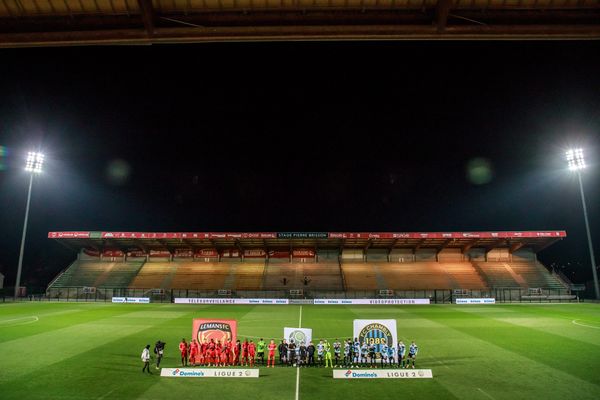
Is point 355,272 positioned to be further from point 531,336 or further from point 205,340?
point 205,340

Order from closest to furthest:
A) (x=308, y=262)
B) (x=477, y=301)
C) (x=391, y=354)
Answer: (x=391, y=354)
(x=477, y=301)
(x=308, y=262)

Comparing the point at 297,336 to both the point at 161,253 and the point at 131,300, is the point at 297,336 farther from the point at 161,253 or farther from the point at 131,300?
the point at 161,253

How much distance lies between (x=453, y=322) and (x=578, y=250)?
4725 centimetres

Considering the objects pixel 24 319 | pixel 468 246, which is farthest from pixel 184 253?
pixel 468 246

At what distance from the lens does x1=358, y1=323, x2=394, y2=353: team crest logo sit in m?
14.6

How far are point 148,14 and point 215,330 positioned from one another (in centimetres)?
1226

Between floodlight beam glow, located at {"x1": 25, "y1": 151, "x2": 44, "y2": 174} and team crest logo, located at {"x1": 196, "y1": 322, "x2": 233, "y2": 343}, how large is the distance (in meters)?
40.1

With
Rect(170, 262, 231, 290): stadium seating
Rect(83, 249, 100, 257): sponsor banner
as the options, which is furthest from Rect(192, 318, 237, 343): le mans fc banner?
Rect(83, 249, 100, 257): sponsor banner

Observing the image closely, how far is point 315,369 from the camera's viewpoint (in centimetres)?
1405

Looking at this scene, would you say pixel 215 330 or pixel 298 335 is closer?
pixel 215 330

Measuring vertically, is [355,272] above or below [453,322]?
above

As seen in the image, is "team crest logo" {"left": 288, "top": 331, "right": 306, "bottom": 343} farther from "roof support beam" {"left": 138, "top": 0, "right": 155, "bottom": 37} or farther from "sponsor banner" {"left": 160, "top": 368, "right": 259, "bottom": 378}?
"roof support beam" {"left": 138, "top": 0, "right": 155, "bottom": 37}

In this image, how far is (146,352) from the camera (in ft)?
44.2

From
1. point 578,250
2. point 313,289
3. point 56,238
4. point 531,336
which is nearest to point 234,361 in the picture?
point 531,336
